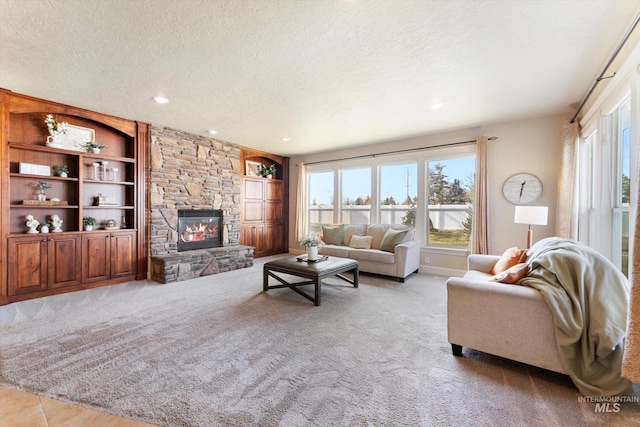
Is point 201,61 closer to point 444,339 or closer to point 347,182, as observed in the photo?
point 444,339

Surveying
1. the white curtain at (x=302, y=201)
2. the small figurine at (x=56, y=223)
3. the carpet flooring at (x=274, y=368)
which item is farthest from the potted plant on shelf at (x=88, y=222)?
the white curtain at (x=302, y=201)

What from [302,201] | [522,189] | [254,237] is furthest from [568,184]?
[254,237]

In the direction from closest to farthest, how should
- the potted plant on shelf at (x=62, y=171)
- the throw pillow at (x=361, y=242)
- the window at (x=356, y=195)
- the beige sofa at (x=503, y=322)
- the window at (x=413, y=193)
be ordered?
1. the beige sofa at (x=503, y=322)
2. the potted plant on shelf at (x=62, y=171)
3. the window at (x=413, y=193)
4. the throw pillow at (x=361, y=242)
5. the window at (x=356, y=195)

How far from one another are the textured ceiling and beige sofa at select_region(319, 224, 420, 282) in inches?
83.6

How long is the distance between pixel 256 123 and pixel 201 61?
1.88 m

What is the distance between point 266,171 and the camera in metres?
6.84

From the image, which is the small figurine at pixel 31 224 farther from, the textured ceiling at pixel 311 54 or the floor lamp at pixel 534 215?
the floor lamp at pixel 534 215

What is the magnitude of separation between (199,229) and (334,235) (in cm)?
273

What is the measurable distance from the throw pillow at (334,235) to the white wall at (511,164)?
167 centimetres

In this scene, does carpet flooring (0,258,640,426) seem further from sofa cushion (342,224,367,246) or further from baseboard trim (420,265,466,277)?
sofa cushion (342,224,367,246)

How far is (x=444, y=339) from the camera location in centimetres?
248

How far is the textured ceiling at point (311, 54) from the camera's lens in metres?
1.93

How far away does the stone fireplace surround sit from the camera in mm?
4609

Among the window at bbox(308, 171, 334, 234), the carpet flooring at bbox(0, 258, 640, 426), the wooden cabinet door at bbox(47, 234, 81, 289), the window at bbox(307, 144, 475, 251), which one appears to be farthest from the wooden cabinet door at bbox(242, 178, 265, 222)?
the carpet flooring at bbox(0, 258, 640, 426)
